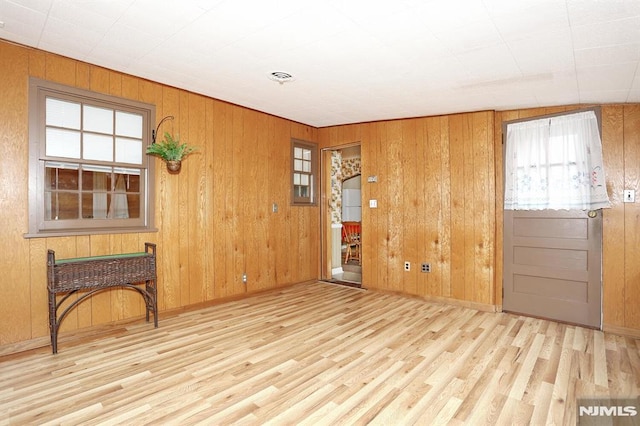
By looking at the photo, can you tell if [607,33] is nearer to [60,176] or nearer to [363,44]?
[363,44]

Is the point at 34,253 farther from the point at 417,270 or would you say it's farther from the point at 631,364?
the point at 631,364

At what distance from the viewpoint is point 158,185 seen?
379 centimetres

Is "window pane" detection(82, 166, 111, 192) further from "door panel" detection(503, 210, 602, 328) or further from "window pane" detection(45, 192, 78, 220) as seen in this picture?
"door panel" detection(503, 210, 602, 328)

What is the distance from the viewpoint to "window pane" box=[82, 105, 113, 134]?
332cm

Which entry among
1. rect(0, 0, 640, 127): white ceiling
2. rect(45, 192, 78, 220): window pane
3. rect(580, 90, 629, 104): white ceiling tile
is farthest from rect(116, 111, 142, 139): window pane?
rect(580, 90, 629, 104): white ceiling tile

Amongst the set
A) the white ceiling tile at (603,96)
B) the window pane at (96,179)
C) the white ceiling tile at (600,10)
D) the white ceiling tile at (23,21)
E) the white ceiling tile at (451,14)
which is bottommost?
the window pane at (96,179)

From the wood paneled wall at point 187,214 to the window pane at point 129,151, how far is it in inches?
10.2

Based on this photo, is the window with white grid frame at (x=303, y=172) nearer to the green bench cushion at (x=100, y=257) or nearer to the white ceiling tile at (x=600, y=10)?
the green bench cushion at (x=100, y=257)

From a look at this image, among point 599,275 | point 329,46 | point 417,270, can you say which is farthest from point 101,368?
point 599,275

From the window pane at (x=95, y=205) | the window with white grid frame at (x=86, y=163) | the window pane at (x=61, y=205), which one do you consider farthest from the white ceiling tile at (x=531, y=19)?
the window pane at (x=61, y=205)

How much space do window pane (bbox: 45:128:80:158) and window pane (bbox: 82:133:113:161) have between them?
0.07 metres

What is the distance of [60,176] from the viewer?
3.19 m

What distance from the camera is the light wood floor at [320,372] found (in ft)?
6.84

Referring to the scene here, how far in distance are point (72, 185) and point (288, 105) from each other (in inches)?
103
